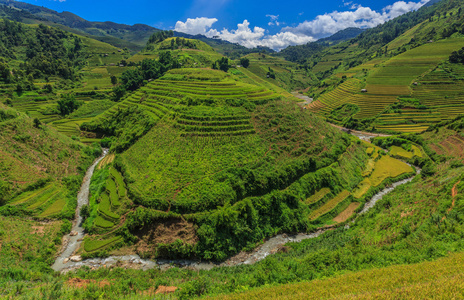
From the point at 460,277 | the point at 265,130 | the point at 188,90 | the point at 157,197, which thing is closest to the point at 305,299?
the point at 460,277

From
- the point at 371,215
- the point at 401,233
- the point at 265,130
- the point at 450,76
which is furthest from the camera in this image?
the point at 450,76

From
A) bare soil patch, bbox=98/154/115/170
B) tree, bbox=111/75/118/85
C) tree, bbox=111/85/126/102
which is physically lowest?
bare soil patch, bbox=98/154/115/170

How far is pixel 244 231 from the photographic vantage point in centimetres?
3034

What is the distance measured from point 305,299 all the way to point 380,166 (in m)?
48.5

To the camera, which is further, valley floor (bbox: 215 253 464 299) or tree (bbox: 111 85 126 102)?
tree (bbox: 111 85 126 102)

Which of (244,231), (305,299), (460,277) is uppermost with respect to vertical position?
(460,277)

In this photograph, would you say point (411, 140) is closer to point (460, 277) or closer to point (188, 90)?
point (460, 277)

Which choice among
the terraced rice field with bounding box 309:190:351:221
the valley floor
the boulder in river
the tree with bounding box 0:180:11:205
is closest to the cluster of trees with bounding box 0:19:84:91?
the tree with bounding box 0:180:11:205

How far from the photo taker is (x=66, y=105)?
224ft

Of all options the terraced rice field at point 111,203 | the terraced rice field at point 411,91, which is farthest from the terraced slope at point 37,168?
the terraced rice field at point 411,91

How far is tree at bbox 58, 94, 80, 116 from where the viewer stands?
6744 cm

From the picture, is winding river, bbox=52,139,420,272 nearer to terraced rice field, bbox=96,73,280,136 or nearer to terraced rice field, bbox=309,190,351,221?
terraced rice field, bbox=309,190,351,221

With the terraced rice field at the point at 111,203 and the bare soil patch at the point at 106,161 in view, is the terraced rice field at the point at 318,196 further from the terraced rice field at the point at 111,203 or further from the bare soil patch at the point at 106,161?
the bare soil patch at the point at 106,161

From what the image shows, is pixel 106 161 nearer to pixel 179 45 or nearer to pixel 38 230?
pixel 38 230
